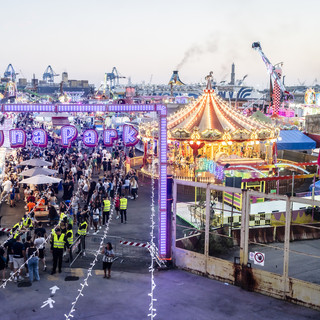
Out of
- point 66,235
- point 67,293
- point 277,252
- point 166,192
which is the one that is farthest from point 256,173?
point 67,293

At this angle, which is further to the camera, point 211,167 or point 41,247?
point 211,167

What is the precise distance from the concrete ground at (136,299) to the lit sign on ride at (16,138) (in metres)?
4.76

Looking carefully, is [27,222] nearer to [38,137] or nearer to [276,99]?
[38,137]

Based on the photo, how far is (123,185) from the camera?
20766mm

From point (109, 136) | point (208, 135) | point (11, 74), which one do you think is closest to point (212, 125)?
point (208, 135)

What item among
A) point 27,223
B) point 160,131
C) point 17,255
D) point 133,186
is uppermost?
point 160,131

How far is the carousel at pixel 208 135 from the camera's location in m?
23.6

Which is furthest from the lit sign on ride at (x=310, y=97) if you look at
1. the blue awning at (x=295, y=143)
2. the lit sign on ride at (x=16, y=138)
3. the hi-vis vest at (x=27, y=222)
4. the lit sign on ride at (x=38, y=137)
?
the hi-vis vest at (x=27, y=222)

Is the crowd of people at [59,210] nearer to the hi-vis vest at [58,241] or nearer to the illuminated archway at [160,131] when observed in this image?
the hi-vis vest at [58,241]

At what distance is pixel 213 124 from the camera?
80.6 ft

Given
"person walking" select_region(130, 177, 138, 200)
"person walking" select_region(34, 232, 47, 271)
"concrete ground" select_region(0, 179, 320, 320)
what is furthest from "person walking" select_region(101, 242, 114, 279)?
"person walking" select_region(130, 177, 138, 200)

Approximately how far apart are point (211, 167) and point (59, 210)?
7398 millimetres

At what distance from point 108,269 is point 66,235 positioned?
2041mm

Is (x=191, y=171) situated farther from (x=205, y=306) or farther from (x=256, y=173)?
(x=205, y=306)
